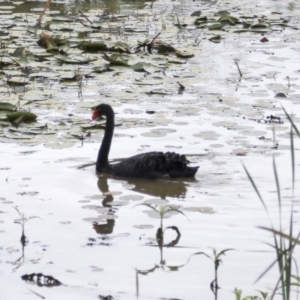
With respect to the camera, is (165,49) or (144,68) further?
(165,49)

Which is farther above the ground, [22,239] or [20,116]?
[20,116]

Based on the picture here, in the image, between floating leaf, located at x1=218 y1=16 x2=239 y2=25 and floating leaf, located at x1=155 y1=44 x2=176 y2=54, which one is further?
floating leaf, located at x1=218 y1=16 x2=239 y2=25

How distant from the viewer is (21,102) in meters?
8.96

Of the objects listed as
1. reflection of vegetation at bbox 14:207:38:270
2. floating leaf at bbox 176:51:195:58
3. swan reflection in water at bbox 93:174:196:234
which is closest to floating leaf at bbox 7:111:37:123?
swan reflection in water at bbox 93:174:196:234

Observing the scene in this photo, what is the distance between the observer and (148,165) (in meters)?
7.16

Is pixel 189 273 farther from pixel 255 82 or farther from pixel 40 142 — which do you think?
pixel 255 82

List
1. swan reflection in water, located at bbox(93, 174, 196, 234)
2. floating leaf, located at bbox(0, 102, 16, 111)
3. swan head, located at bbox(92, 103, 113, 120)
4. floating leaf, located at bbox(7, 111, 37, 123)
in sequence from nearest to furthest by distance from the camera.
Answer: swan reflection in water, located at bbox(93, 174, 196, 234) < swan head, located at bbox(92, 103, 113, 120) < floating leaf, located at bbox(7, 111, 37, 123) < floating leaf, located at bbox(0, 102, 16, 111)

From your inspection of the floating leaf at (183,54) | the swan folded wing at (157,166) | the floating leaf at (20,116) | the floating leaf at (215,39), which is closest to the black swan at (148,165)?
the swan folded wing at (157,166)

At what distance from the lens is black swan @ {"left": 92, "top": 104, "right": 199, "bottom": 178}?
7.14 metres

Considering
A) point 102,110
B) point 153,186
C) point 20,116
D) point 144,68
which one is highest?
point 102,110

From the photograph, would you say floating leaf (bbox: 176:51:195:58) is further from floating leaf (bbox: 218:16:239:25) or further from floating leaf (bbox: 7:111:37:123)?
floating leaf (bbox: 7:111:37:123)

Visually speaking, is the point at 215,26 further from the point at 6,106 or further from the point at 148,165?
the point at 148,165

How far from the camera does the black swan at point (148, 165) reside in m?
7.14

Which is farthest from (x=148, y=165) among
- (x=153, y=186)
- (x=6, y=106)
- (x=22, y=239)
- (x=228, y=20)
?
(x=228, y=20)
